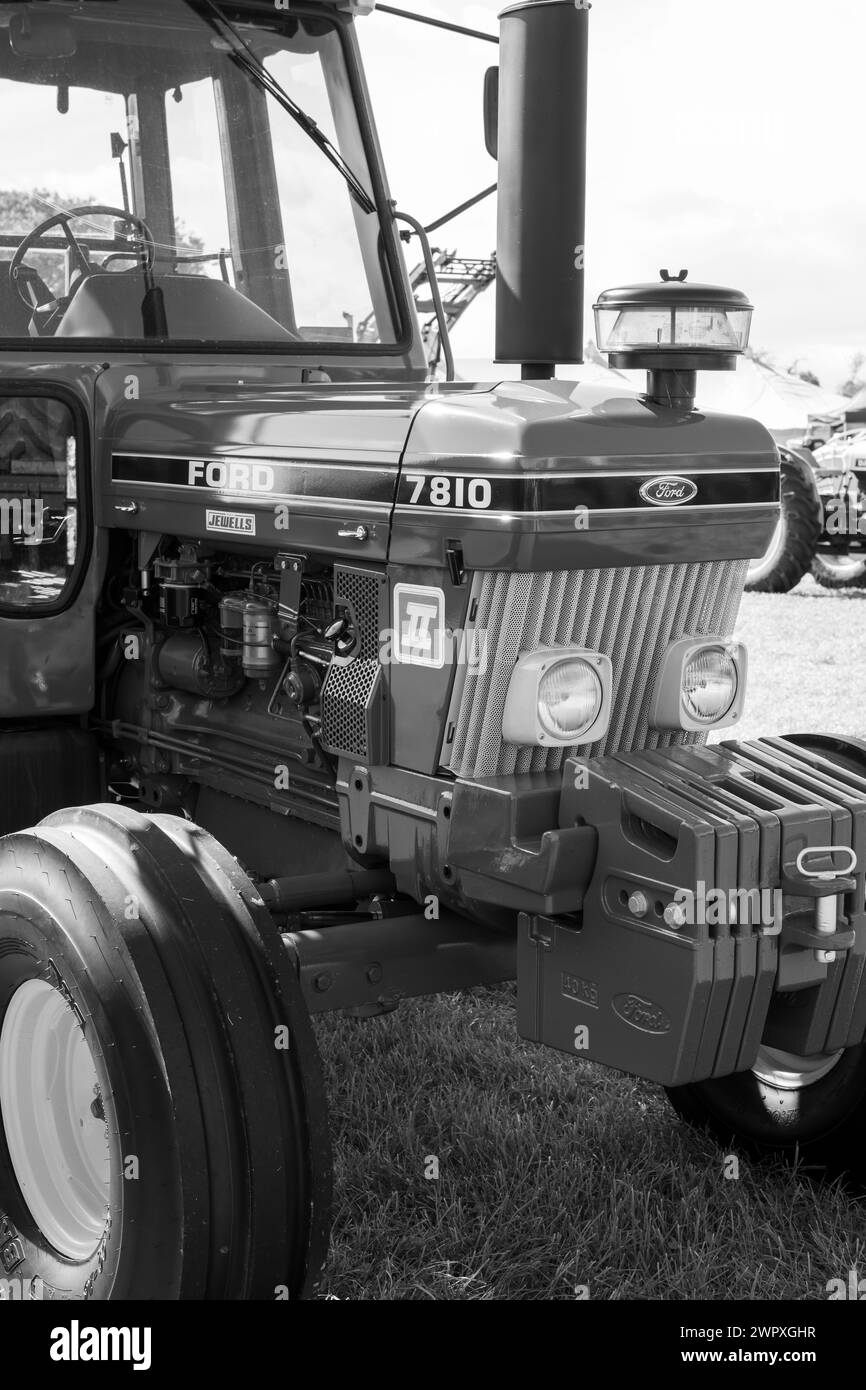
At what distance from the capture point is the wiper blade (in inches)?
155

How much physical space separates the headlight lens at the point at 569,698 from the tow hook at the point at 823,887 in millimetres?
460

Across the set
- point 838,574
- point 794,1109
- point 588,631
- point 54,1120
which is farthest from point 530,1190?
point 838,574

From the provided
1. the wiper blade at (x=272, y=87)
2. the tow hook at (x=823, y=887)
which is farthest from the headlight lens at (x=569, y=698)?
the wiper blade at (x=272, y=87)

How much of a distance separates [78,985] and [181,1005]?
211 millimetres

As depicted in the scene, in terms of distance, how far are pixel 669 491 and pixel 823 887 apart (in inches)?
30.8

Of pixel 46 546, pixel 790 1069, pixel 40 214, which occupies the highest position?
pixel 40 214

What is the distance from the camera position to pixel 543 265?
2.87m

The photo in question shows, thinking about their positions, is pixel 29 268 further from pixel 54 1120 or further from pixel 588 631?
pixel 54 1120

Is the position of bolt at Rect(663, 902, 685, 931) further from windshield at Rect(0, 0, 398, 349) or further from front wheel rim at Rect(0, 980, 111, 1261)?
windshield at Rect(0, 0, 398, 349)

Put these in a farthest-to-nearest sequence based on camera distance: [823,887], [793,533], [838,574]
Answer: [838,574]
[793,533]
[823,887]

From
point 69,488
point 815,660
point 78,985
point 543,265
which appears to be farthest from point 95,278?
point 815,660

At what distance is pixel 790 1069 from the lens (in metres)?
3.57

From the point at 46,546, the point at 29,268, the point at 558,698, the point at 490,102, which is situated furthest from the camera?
the point at 490,102
